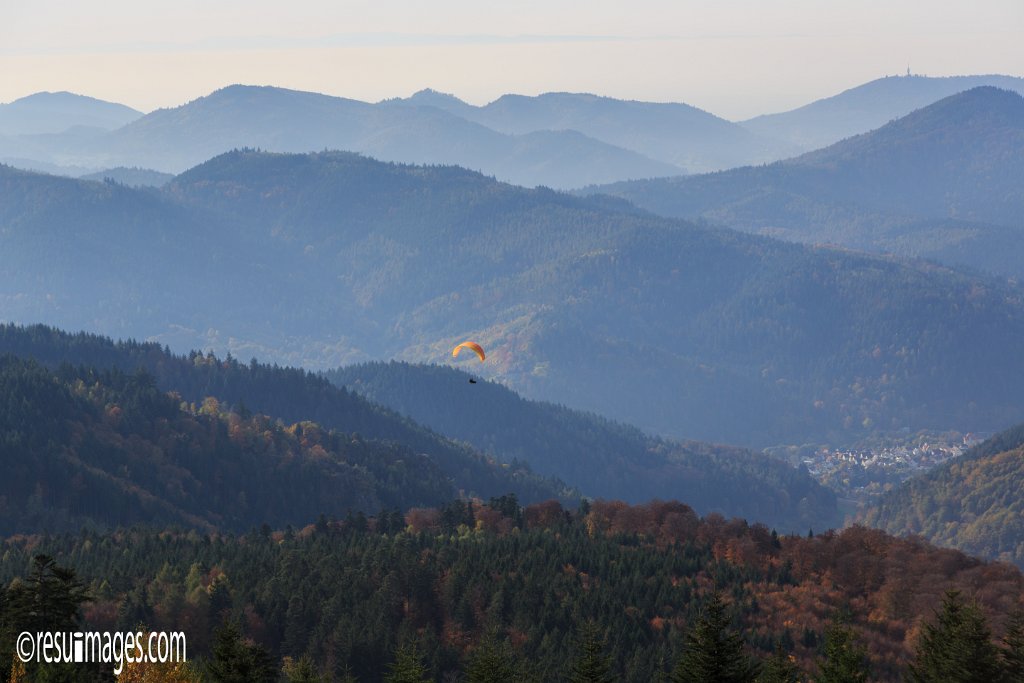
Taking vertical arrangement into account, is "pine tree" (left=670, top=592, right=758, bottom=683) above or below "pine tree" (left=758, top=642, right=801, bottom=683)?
above

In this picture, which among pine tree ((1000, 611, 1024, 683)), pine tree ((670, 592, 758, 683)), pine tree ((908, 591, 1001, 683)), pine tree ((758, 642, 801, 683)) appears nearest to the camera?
pine tree ((670, 592, 758, 683))

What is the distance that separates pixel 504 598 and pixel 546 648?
1394 cm

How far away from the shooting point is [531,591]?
158m

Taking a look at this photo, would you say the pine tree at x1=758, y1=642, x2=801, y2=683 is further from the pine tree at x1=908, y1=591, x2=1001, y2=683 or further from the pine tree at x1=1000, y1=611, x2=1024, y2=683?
the pine tree at x1=1000, y1=611, x2=1024, y2=683

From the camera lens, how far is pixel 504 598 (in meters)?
157

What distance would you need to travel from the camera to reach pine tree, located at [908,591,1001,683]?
91250 mm

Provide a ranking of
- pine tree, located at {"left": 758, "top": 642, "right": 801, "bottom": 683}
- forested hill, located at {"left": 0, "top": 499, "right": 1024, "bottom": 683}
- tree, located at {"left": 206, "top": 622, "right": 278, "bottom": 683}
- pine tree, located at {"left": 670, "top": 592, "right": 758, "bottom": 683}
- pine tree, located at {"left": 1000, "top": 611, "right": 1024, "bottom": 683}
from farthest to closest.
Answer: forested hill, located at {"left": 0, "top": 499, "right": 1024, "bottom": 683}
pine tree, located at {"left": 1000, "top": 611, "right": 1024, "bottom": 683}
pine tree, located at {"left": 758, "top": 642, "right": 801, "bottom": 683}
tree, located at {"left": 206, "top": 622, "right": 278, "bottom": 683}
pine tree, located at {"left": 670, "top": 592, "right": 758, "bottom": 683}

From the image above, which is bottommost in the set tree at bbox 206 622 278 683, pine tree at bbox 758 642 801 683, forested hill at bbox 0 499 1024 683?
forested hill at bbox 0 499 1024 683

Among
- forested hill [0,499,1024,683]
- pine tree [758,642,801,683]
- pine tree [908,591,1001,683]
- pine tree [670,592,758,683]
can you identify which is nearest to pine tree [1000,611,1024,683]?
pine tree [908,591,1001,683]

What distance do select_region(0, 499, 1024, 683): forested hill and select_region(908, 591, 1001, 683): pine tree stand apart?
2693 cm

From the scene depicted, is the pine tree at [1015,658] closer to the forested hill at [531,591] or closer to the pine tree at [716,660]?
the pine tree at [716,660]

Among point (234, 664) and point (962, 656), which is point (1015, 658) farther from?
point (234, 664)

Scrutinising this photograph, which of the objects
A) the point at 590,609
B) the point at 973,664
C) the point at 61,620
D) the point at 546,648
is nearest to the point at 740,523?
the point at 590,609

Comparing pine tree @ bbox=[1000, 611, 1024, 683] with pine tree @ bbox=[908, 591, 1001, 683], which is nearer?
pine tree @ bbox=[908, 591, 1001, 683]
